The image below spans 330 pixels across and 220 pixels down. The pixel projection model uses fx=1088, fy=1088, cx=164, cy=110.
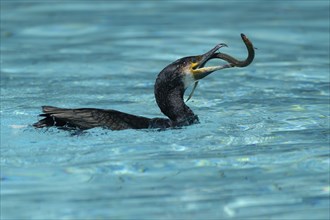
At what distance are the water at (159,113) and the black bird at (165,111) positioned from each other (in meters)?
0.11

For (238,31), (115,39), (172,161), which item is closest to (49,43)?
(115,39)

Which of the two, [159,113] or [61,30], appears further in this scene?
[61,30]

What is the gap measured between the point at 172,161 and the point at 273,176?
950mm

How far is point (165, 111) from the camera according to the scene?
1082 centimetres

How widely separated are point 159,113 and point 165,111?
1.12 meters

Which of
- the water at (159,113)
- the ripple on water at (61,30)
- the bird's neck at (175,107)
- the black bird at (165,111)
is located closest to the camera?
the water at (159,113)

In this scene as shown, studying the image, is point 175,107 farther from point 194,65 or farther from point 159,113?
point 159,113

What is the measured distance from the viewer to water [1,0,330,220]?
28.6 ft

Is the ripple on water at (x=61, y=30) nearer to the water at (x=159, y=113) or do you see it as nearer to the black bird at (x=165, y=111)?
the water at (x=159, y=113)

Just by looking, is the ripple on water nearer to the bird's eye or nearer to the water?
the water

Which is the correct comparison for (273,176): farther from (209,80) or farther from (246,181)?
(209,80)

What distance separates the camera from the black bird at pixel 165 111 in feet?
33.3

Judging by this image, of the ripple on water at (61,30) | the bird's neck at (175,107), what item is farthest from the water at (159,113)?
the bird's neck at (175,107)

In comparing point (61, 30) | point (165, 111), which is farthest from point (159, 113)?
point (61, 30)
